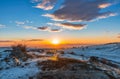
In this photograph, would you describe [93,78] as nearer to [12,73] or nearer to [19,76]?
[19,76]

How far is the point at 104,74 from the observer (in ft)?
75.9

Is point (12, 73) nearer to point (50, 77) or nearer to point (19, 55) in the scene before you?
point (50, 77)

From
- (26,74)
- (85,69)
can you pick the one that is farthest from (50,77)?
(85,69)

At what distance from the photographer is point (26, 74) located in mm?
23375

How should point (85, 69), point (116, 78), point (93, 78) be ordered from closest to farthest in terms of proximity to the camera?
point (93, 78)
point (116, 78)
point (85, 69)

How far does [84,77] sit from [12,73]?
28.2ft

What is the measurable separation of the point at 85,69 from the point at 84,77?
10.3 feet

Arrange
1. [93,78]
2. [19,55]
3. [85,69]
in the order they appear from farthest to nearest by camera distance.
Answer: [19,55] < [85,69] < [93,78]

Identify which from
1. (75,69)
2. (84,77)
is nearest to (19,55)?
(75,69)

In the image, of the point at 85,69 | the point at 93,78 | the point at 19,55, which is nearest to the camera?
the point at 93,78

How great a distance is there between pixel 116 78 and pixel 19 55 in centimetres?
2380

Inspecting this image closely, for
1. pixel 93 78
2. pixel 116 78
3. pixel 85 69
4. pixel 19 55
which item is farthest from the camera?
pixel 19 55

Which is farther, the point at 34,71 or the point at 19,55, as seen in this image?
the point at 19,55

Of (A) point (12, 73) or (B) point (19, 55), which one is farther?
(B) point (19, 55)
